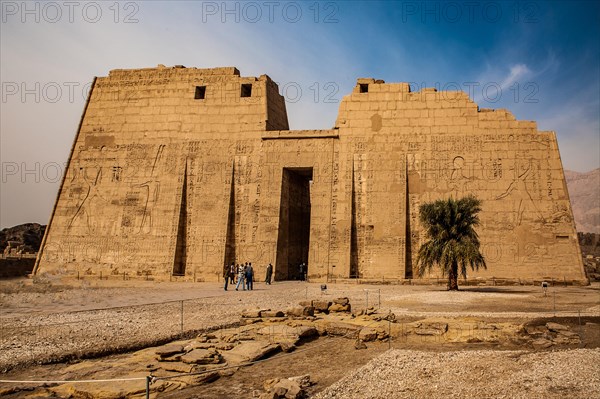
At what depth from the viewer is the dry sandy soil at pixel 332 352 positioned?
5312mm

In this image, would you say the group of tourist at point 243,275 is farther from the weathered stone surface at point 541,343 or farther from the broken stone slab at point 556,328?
the weathered stone surface at point 541,343

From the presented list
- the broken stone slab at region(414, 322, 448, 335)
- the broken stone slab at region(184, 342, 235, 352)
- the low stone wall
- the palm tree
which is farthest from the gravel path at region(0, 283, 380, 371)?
the low stone wall

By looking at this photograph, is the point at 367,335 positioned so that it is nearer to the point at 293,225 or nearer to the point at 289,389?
the point at 289,389

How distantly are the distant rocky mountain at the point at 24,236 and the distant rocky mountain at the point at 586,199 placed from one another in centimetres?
8414

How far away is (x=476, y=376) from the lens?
556cm

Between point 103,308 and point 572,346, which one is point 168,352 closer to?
point 103,308

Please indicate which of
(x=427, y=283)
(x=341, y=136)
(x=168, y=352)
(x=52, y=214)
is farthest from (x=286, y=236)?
(x=168, y=352)

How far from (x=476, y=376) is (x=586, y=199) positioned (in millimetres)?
109890

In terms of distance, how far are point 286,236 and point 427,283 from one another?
6.90 m

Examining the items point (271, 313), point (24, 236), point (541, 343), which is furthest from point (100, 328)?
point (24, 236)

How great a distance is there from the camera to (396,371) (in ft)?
19.4

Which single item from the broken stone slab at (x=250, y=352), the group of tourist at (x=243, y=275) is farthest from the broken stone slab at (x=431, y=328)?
the group of tourist at (x=243, y=275)

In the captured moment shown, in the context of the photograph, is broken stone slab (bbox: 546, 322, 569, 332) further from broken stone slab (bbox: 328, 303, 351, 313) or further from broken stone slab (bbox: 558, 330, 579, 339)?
broken stone slab (bbox: 328, 303, 351, 313)

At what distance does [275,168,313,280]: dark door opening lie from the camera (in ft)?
70.5
